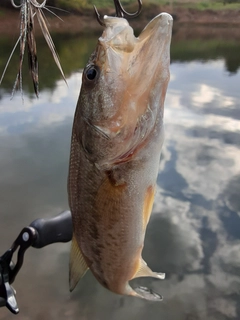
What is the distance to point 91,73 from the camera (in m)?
1.19

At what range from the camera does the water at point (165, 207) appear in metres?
3.67

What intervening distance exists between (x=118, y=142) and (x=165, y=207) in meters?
3.98

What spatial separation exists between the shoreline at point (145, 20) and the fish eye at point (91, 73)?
1495cm

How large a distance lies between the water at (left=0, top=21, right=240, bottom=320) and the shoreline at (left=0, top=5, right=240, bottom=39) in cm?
858

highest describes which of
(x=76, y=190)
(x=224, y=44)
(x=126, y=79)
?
(x=126, y=79)

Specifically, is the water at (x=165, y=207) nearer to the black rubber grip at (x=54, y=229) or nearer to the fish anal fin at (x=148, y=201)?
the black rubber grip at (x=54, y=229)

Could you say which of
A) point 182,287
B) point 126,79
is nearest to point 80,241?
point 126,79

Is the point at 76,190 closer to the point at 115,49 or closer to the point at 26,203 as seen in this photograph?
the point at 115,49

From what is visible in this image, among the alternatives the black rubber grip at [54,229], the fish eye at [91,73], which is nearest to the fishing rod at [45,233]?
the black rubber grip at [54,229]

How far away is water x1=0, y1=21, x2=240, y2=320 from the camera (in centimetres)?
367

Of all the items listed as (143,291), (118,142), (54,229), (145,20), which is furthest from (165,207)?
(145,20)

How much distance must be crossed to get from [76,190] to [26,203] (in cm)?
400

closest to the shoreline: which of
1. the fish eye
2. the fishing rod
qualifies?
the fishing rod

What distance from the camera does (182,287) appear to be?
3.91 meters
